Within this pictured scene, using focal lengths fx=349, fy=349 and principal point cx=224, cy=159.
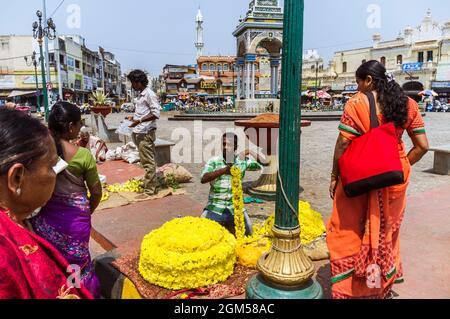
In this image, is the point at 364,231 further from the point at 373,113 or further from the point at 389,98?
the point at 389,98

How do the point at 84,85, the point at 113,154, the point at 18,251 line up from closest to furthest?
the point at 18,251, the point at 113,154, the point at 84,85

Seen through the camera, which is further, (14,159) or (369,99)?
(369,99)

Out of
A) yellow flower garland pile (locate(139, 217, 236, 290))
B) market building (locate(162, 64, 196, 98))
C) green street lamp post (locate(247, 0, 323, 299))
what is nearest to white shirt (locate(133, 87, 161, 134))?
yellow flower garland pile (locate(139, 217, 236, 290))

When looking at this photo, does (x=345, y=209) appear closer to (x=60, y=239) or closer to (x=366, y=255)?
(x=366, y=255)

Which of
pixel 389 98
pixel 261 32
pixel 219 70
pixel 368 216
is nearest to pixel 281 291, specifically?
pixel 368 216

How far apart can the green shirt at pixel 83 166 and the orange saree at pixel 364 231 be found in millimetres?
1726

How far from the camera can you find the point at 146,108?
5.27 metres

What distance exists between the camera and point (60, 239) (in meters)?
2.26

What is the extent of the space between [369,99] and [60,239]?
7.30 ft

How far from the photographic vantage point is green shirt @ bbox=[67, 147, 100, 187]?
2.31 m

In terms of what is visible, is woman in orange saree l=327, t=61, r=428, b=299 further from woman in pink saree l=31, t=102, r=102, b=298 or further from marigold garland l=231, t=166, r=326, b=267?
woman in pink saree l=31, t=102, r=102, b=298

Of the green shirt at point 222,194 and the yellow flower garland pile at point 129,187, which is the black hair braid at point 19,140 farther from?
the yellow flower garland pile at point 129,187
